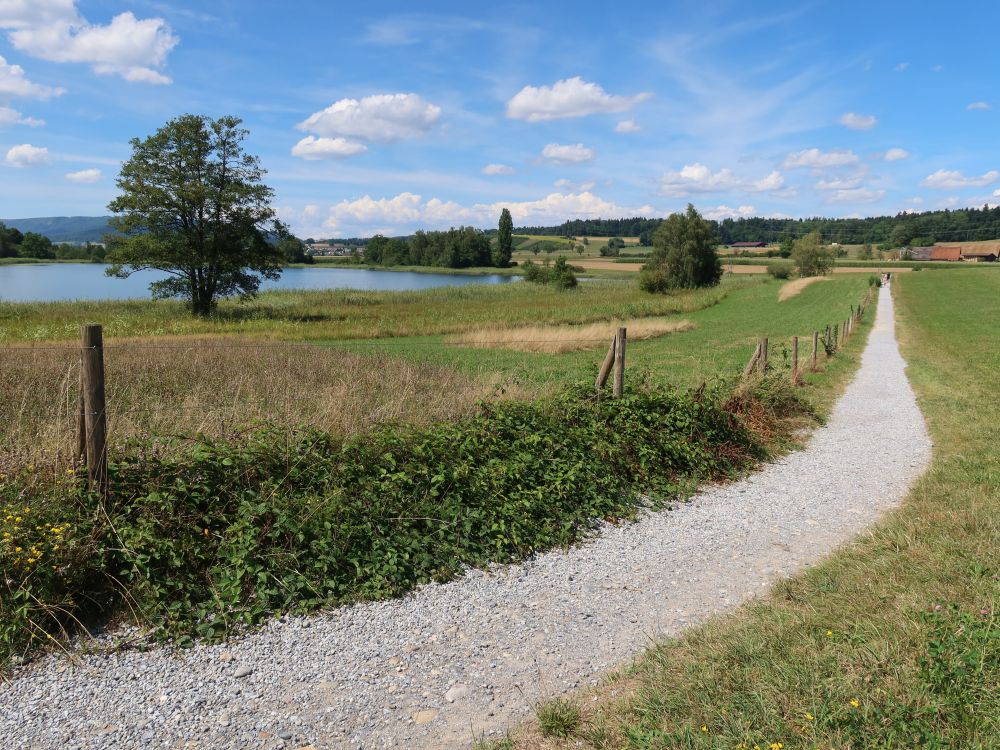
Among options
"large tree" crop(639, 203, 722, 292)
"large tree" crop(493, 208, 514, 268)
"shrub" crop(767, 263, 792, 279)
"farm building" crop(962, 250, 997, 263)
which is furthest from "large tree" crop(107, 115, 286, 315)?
"farm building" crop(962, 250, 997, 263)

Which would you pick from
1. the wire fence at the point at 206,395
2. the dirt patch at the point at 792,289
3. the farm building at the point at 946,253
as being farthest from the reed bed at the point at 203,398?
the farm building at the point at 946,253

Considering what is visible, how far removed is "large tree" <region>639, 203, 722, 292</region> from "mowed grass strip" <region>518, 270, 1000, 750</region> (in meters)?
76.6

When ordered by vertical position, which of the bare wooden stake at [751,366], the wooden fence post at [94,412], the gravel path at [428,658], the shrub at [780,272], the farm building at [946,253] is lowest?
the gravel path at [428,658]

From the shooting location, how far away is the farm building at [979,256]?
13638cm

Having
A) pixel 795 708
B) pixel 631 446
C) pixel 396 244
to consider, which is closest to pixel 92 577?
pixel 795 708

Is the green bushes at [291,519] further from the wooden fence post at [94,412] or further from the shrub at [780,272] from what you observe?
the shrub at [780,272]

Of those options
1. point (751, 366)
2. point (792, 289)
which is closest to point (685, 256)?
point (792, 289)

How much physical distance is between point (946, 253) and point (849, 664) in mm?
171988

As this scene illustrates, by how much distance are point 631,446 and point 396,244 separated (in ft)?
572

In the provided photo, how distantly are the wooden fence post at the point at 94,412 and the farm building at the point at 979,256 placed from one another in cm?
16757

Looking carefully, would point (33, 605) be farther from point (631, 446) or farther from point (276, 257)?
point (276, 257)

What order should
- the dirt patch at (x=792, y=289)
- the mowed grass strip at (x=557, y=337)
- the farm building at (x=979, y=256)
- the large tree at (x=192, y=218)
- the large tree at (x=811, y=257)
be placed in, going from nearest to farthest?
the mowed grass strip at (x=557, y=337) → the large tree at (x=192, y=218) → the dirt patch at (x=792, y=289) → the large tree at (x=811, y=257) → the farm building at (x=979, y=256)

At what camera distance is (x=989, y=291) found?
57.8 metres

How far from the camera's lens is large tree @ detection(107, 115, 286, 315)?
135 feet
